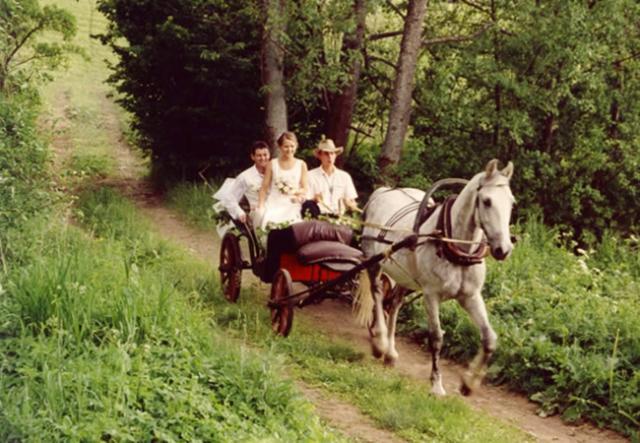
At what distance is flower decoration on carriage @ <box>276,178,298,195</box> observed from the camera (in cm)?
850

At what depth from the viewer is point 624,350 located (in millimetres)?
7031

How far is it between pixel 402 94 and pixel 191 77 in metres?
5.17

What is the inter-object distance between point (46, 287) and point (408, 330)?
14.8ft

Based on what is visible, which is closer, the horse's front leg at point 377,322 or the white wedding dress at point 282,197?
the horse's front leg at point 377,322

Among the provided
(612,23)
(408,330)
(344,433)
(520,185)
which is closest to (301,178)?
(408,330)

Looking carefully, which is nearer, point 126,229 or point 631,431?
point 631,431

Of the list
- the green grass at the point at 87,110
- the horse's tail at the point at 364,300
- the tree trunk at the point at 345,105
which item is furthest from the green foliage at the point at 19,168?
the green grass at the point at 87,110

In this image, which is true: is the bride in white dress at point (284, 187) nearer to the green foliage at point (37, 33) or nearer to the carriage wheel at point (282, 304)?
the carriage wheel at point (282, 304)

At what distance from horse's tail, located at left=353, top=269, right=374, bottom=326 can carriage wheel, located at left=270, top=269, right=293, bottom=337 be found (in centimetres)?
82

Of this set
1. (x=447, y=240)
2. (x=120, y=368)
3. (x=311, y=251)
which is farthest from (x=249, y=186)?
(x=120, y=368)

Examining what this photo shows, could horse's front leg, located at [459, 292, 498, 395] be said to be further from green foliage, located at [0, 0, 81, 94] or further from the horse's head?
green foliage, located at [0, 0, 81, 94]

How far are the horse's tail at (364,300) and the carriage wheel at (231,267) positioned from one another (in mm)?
1485

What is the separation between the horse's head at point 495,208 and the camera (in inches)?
225

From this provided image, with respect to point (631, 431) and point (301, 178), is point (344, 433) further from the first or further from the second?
point (301, 178)
